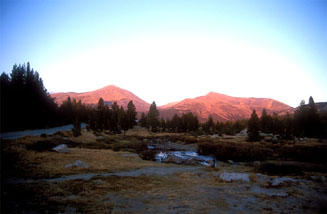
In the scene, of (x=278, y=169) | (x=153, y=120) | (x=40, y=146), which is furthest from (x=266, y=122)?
(x=40, y=146)

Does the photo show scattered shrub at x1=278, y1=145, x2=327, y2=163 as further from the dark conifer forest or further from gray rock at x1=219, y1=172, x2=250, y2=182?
the dark conifer forest

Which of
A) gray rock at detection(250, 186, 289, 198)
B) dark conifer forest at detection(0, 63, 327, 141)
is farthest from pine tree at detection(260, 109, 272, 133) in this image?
gray rock at detection(250, 186, 289, 198)

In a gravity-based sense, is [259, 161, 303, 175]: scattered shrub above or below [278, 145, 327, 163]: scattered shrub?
Result: above

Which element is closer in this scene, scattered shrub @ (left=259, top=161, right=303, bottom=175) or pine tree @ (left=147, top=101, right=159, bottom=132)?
scattered shrub @ (left=259, top=161, right=303, bottom=175)

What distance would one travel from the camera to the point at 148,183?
34.9 ft

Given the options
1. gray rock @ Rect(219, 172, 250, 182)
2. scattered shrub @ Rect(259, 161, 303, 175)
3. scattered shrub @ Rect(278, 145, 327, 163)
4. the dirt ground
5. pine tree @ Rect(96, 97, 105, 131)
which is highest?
pine tree @ Rect(96, 97, 105, 131)

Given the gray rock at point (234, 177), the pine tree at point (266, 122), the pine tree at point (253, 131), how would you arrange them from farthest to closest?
the pine tree at point (266, 122) → the pine tree at point (253, 131) → the gray rock at point (234, 177)

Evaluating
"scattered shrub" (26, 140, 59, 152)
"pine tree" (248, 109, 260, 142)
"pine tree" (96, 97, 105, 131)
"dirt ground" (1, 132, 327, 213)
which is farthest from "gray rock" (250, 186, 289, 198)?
"pine tree" (96, 97, 105, 131)

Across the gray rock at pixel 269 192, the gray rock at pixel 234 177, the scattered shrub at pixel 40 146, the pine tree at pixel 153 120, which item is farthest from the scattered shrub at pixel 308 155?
the pine tree at pixel 153 120

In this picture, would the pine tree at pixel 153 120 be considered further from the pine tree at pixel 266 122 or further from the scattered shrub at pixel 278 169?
the scattered shrub at pixel 278 169

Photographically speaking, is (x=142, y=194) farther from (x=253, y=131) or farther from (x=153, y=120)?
(x=153, y=120)

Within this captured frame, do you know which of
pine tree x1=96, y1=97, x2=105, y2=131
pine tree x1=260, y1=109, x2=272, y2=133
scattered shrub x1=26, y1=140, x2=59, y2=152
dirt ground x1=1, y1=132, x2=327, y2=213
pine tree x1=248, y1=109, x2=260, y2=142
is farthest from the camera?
pine tree x1=260, y1=109, x2=272, y2=133

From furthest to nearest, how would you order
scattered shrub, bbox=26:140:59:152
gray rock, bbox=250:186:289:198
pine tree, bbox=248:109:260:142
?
pine tree, bbox=248:109:260:142
scattered shrub, bbox=26:140:59:152
gray rock, bbox=250:186:289:198

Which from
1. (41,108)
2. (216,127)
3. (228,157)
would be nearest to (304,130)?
(216,127)
